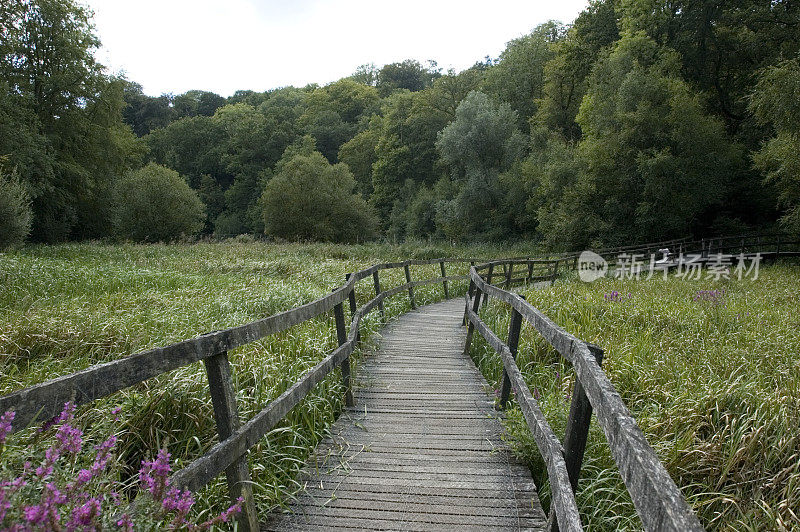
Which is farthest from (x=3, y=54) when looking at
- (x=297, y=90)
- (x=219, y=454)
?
(x=297, y=90)

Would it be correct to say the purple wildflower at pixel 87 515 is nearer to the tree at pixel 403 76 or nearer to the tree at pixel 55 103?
the tree at pixel 55 103

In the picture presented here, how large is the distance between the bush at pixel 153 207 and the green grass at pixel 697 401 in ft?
103

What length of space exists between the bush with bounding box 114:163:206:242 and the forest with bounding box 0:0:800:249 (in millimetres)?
100

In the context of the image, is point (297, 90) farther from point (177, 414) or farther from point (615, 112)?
point (177, 414)

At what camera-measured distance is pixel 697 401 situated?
3.98m

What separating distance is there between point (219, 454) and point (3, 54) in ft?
106

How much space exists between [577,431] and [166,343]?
15.1ft

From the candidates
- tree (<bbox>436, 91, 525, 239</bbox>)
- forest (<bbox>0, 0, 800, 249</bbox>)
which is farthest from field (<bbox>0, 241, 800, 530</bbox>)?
tree (<bbox>436, 91, 525, 239</bbox>)

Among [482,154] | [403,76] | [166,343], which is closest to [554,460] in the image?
[166,343]

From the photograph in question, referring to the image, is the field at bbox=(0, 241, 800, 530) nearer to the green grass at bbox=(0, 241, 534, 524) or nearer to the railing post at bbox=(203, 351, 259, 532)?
the green grass at bbox=(0, 241, 534, 524)

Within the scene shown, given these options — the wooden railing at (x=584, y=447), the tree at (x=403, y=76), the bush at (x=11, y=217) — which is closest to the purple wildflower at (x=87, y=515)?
the wooden railing at (x=584, y=447)

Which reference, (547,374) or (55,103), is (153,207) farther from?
(547,374)

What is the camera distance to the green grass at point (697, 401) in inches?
122

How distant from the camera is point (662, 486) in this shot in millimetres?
1248
